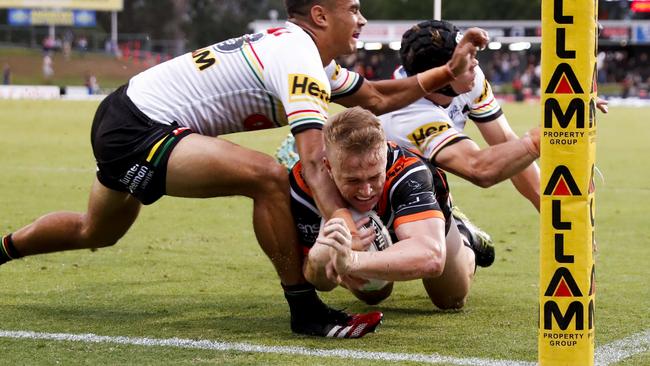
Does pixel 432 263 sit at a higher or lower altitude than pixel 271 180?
lower

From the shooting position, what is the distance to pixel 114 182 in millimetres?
6008

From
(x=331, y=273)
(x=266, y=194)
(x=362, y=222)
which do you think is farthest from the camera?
(x=266, y=194)

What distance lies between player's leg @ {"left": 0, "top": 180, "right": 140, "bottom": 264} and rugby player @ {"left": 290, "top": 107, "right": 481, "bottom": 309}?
3.86 feet

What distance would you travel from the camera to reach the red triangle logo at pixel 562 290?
157 inches

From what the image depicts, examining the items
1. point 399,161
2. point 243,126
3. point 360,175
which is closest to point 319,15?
point 243,126

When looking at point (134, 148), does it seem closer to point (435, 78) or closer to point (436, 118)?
point (435, 78)

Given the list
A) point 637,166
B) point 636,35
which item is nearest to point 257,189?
point 637,166

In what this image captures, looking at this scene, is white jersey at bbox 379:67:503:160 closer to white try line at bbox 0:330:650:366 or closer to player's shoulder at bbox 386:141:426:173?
player's shoulder at bbox 386:141:426:173

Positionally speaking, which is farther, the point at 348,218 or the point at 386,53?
the point at 386,53

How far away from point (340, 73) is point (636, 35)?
2258 inches

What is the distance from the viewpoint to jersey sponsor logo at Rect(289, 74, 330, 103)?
17.9ft

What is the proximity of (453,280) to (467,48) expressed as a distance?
126 centimetres

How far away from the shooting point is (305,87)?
5453 millimetres

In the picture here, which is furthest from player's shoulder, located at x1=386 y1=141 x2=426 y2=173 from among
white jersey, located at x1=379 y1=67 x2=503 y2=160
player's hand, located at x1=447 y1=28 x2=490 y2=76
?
white jersey, located at x1=379 y1=67 x2=503 y2=160
